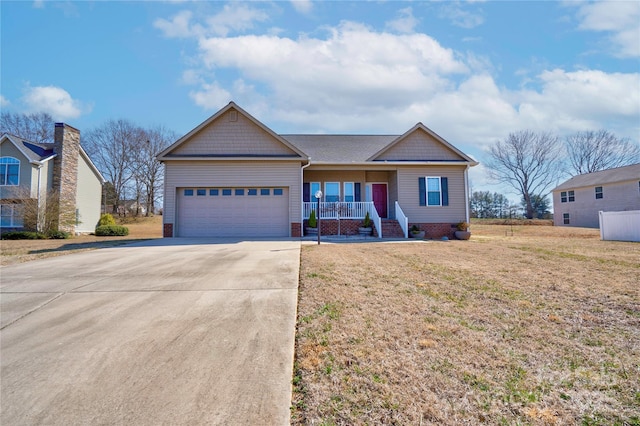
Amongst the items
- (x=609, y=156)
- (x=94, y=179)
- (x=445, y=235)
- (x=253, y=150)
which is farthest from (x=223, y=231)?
(x=609, y=156)

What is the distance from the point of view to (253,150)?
598 inches

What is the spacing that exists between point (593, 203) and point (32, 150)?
4451 centimetres

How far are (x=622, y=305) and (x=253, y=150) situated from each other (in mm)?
13749

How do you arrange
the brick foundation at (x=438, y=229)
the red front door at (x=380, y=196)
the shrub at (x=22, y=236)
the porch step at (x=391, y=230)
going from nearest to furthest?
the porch step at (x=391, y=230), the brick foundation at (x=438, y=229), the shrub at (x=22, y=236), the red front door at (x=380, y=196)

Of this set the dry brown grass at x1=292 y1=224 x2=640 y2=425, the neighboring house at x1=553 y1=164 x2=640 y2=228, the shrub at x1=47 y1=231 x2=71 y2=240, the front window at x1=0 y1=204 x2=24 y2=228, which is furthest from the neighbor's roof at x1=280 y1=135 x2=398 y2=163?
the neighboring house at x1=553 y1=164 x2=640 y2=228

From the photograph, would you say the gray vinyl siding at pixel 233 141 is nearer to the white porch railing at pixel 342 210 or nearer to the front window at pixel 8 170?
the white porch railing at pixel 342 210

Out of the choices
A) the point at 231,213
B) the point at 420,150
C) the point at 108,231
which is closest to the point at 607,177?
the point at 420,150

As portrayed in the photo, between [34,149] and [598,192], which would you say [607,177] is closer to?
[598,192]

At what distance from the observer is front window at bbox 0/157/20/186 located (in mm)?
21031

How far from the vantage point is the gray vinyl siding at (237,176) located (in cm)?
1485

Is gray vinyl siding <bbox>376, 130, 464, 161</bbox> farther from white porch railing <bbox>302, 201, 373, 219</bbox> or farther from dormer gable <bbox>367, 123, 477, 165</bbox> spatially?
white porch railing <bbox>302, 201, 373, 219</bbox>

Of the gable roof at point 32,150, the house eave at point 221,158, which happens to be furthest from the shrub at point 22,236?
the house eave at point 221,158

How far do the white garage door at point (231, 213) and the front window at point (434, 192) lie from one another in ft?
24.3

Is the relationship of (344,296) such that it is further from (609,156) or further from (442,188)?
(609,156)
